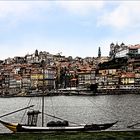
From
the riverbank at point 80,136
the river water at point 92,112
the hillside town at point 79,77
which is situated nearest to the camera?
the riverbank at point 80,136

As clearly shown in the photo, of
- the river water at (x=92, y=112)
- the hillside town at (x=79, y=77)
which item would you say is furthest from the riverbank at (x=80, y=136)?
the hillside town at (x=79, y=77)

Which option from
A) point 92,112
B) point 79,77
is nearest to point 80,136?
point 92,112

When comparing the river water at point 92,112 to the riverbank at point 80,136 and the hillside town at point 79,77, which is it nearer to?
the riverbank at point 80,136

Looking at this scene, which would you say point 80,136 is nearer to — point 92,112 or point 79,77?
point 92,112

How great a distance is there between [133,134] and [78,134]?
225 cm

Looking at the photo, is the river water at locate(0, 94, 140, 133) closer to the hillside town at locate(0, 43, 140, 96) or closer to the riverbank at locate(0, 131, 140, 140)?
the riverbank at locate(0, 131, 140, 140)

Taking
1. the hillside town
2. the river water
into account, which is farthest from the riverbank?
the hillside town

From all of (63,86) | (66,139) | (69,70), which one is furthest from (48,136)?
(69,70)

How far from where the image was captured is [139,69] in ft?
472

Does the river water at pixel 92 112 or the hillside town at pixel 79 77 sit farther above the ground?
the hillside town at pixel 79 77

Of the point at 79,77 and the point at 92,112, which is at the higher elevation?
the point at 79,77

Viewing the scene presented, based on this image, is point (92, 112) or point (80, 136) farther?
point (92, 112)

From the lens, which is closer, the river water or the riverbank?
the riverbank

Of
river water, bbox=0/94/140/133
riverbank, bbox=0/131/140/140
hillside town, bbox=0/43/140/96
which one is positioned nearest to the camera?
riverbank, bbox=0/131/140/140
